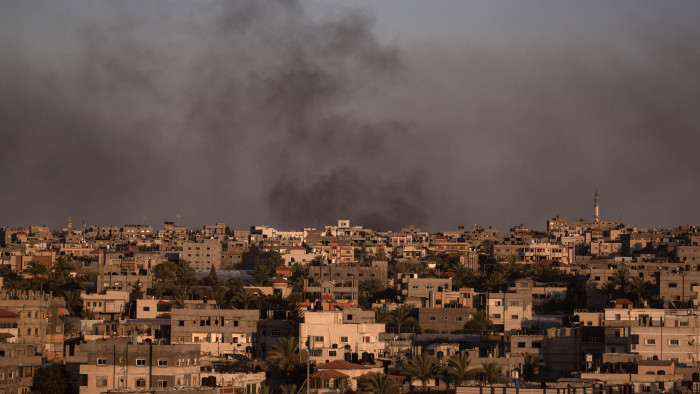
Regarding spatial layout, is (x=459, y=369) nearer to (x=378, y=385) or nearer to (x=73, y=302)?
(x=378, y=385)

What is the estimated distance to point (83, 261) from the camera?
563 feet

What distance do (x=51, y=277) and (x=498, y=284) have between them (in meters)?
40.1

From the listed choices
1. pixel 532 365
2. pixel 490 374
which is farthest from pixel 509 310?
pixel 490 374

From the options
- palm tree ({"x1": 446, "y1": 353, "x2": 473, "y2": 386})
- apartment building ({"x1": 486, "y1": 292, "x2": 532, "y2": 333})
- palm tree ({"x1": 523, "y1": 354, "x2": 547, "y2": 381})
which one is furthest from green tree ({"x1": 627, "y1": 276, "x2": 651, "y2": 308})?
palm tree ({"x1": 446, "y1": 353, "x2": 473, "y2": 386})

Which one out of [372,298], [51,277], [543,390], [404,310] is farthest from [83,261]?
[543,390]

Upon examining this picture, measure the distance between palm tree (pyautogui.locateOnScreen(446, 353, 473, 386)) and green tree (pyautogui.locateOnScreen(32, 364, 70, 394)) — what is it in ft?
59.5

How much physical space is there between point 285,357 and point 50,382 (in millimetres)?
11774

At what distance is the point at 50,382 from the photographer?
229ft

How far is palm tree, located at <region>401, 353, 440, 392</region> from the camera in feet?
227

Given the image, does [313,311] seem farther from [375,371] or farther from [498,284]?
[498,284]

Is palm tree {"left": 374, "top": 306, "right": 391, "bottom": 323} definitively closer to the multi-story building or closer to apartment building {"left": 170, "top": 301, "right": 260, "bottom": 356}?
A: apartment building {"left": 170, "top": 301, "right": 260, "bottom": 356}

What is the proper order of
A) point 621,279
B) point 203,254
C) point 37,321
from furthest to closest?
point 203,254
point 621,279
point 37,321

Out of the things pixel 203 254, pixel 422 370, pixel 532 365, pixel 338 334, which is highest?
pixel 203 254

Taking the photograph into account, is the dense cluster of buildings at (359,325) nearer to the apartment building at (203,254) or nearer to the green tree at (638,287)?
the green tree at (638,287)
